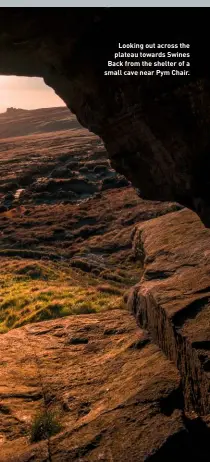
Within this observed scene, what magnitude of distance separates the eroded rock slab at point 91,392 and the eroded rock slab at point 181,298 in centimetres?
43

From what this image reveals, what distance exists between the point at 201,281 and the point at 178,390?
355 centimetres

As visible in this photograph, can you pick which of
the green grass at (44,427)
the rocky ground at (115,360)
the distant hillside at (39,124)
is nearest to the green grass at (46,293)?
the rocky ground at (115,360)

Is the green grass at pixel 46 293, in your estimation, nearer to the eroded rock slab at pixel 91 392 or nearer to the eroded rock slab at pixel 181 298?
the eroded rock slab at pixel 181 298

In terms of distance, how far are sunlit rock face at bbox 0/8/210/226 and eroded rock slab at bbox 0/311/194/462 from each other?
4.69 metres

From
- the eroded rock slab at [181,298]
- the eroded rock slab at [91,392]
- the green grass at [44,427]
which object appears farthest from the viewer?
the eroded rock slab at [181,298]

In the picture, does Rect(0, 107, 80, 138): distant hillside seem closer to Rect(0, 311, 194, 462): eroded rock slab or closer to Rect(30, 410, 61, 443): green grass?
Rect(0, 311, 194, 462): eroded rock slab

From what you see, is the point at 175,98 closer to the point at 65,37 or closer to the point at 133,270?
the point at 65,37

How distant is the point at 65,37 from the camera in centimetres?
1066

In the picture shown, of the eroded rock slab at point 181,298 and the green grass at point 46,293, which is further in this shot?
the green grass at point 46,293

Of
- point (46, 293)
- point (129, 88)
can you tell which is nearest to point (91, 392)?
point (129, 88)

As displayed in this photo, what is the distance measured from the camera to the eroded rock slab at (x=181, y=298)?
8750 millimetres

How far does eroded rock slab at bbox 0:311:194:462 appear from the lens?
23.1ft

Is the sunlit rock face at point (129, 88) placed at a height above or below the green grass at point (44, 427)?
above

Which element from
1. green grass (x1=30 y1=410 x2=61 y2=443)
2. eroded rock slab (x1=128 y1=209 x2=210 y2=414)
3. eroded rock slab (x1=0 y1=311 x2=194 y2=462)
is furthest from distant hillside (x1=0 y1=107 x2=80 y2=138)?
green grass (x1=30 y1=410 x2=61 y2=443)
